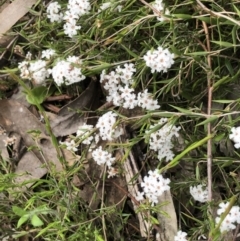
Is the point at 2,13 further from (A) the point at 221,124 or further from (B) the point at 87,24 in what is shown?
(A) the point at 221,124

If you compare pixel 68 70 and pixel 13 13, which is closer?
pixel 68 70

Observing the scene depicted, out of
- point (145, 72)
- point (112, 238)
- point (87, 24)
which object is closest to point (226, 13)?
point (145, 72)

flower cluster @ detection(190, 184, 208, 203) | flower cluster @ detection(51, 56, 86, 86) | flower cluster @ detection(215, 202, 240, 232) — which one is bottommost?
flower cluster @ detection(190, 184, 208, 203)

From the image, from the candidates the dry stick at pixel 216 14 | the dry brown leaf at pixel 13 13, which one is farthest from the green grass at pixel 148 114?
the dry brown leaf at pixel 13 13

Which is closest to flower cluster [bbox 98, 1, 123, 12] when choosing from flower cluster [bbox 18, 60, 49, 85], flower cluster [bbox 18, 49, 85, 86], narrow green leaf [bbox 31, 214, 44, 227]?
flower cluster [bbox 18, 49, 85, 86]

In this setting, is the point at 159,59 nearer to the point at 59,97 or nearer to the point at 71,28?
the point at 71,28

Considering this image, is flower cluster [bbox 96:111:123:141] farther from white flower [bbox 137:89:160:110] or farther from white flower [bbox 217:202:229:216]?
white flower [bbox 217:202:229:216]

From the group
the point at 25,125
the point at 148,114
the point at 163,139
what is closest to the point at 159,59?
the point at 148,114
